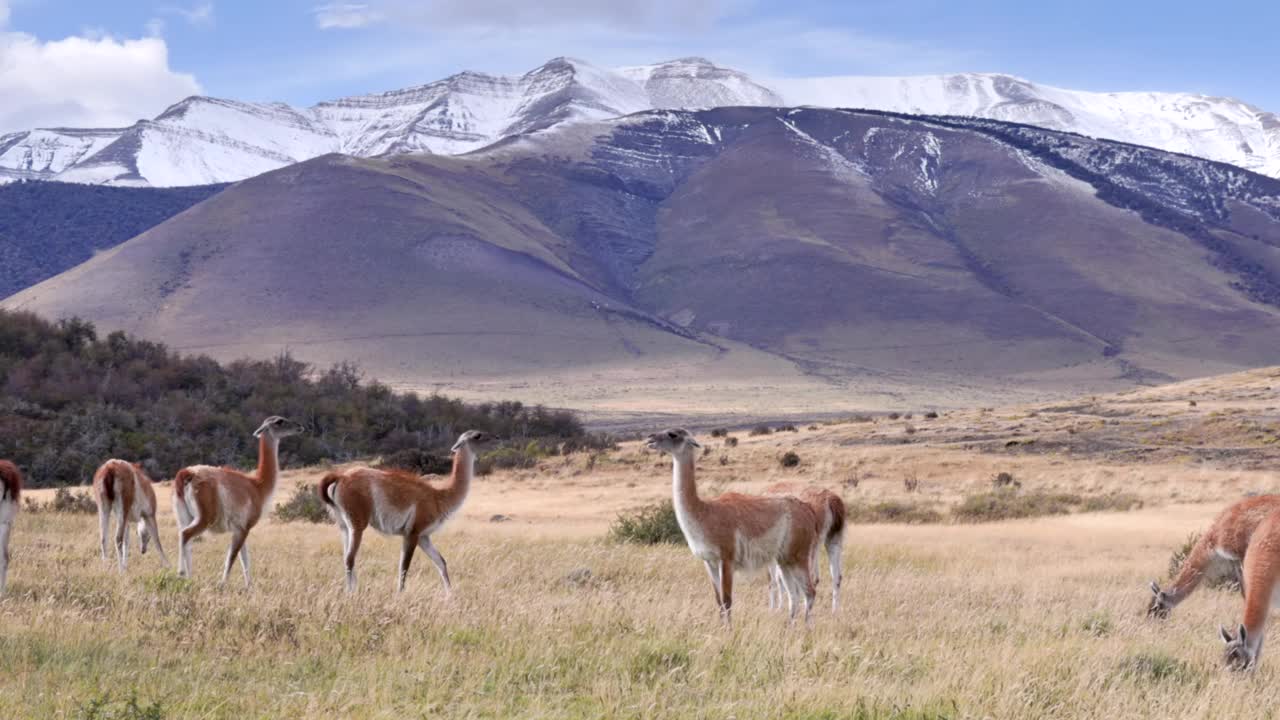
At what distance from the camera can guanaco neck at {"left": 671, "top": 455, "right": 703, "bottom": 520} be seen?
10.3 m

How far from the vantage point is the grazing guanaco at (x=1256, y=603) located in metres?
8.65

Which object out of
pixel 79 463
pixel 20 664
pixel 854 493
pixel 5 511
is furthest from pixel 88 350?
pixel 20 664

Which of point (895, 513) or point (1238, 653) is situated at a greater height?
point (1238, 653)

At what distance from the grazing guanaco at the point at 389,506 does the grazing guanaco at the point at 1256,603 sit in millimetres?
6611

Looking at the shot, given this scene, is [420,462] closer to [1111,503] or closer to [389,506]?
[1111,503]

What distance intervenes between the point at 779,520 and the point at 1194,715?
3826 mm

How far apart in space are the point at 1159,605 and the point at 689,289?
159 m

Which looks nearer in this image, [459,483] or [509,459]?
[459,483]

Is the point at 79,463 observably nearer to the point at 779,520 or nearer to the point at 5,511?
the point at 5,511

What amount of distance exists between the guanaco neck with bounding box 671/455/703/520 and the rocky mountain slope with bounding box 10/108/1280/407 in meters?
96.3

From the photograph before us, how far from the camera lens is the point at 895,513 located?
26422 millimetres

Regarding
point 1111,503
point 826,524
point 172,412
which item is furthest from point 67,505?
point 1111,503

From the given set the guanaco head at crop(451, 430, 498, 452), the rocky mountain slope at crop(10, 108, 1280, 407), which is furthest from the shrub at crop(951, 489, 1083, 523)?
the rocky mountain slope at crop(10, 108, 1280, 407)

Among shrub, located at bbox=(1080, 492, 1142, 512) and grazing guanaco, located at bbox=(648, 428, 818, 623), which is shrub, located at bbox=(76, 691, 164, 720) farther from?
shrub, located at bbox=(1080, 492, 1142, 512)
